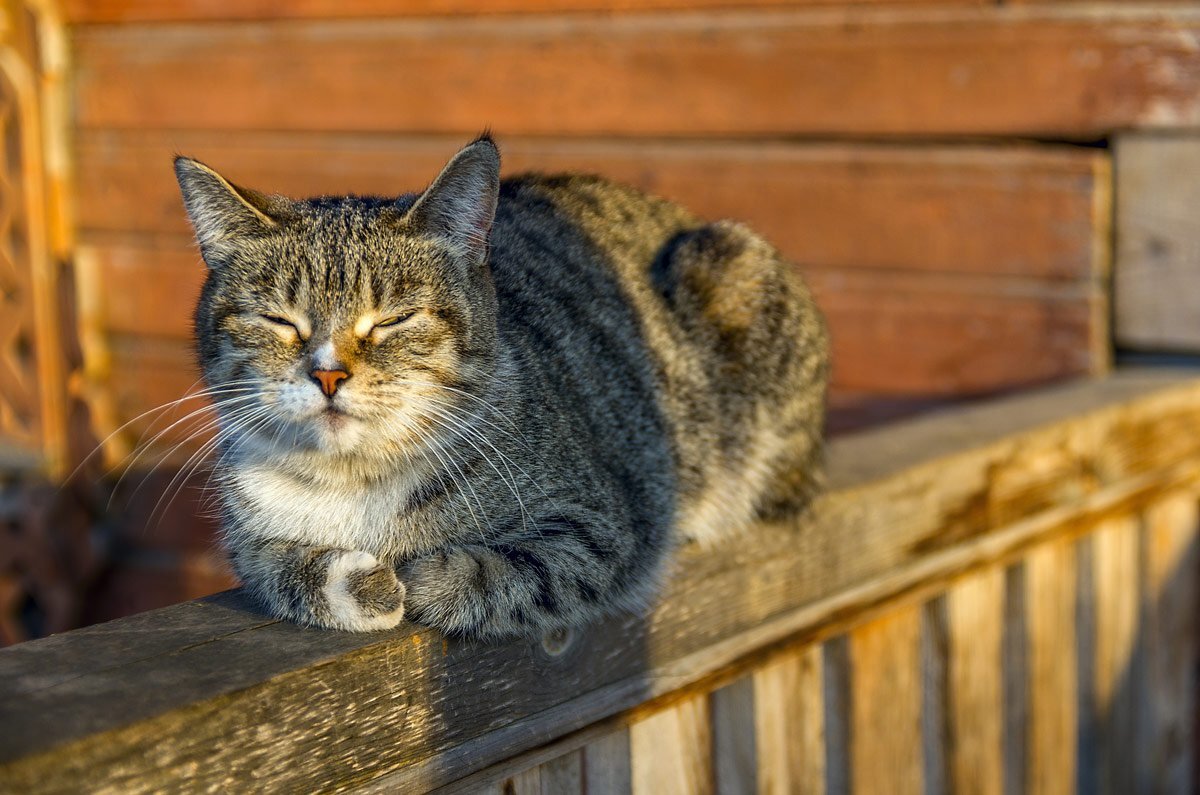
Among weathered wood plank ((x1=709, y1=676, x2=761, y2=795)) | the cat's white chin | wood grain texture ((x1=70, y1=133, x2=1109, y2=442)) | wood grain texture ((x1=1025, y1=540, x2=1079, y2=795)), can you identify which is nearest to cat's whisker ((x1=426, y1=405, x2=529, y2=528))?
the cat's white chin

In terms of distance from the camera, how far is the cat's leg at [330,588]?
1.75m

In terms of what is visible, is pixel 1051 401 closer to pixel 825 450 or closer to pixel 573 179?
pixel 825 450

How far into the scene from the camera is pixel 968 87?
3.56 meters

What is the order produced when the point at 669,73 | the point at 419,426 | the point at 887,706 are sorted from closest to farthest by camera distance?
the point at 419,426
the point at 887,706
the point at 669,73

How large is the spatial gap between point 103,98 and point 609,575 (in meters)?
3.55

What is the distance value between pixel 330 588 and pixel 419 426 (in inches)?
12.7

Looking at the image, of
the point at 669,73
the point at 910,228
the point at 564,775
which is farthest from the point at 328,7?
the point at 564,775

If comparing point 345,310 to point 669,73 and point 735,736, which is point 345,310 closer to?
point 735,736

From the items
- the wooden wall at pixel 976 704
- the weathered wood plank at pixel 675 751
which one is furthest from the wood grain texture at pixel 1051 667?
the weathered wood plank at pixel 675 751

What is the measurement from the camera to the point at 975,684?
110 inches

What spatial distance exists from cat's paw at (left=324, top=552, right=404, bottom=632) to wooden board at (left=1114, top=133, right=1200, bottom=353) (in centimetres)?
246

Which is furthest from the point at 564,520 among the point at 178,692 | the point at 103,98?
the point at 103,98

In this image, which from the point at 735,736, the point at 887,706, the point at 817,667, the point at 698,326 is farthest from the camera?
the point at 698,326

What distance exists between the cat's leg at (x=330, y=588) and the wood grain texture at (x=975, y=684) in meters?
1.39
